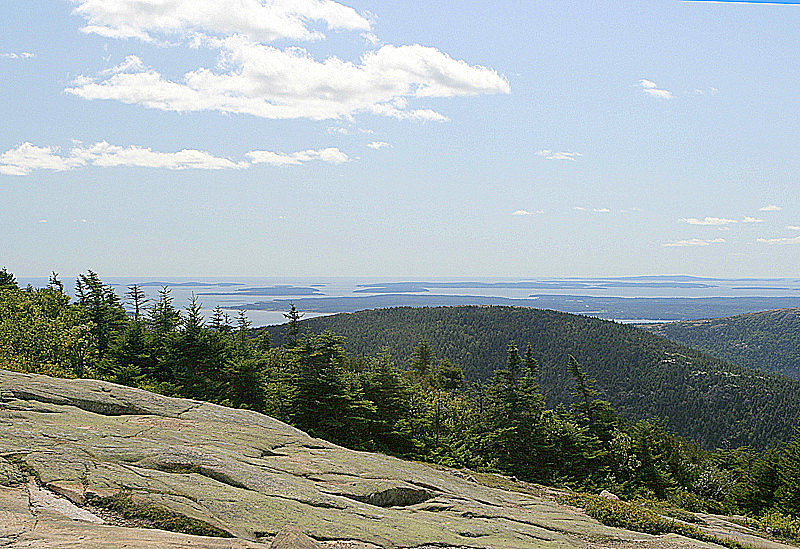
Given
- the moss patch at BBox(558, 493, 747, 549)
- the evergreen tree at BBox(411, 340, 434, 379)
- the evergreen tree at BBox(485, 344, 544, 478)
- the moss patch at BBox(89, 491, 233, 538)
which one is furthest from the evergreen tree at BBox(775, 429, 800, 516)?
the evergreen tree at BBox(411, 340, 434, 379)

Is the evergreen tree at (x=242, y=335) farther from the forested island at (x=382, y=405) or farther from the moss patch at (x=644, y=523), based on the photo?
the moss patch at (x=644, y=523)

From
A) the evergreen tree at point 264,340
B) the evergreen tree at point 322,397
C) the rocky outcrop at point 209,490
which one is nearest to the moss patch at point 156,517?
the rocky outcrop at point 209,490

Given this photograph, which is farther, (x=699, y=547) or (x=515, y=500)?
(x=515, y=500)

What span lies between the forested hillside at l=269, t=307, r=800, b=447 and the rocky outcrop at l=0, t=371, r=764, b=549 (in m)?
71.3

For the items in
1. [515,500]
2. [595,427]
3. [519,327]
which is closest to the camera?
[515,500]

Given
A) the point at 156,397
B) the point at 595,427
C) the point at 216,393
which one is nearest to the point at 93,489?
the point at 156,397

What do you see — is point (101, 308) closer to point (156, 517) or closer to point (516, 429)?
point (516, 429)

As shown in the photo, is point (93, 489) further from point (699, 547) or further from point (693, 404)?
point (693, 404)

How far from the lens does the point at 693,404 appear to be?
103 m

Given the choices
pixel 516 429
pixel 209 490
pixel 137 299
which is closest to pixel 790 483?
pixel 516 429

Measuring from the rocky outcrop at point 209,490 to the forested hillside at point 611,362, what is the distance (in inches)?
2805

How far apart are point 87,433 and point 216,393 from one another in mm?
20720

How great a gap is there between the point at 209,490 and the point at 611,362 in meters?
114

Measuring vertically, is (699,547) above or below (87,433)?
below
